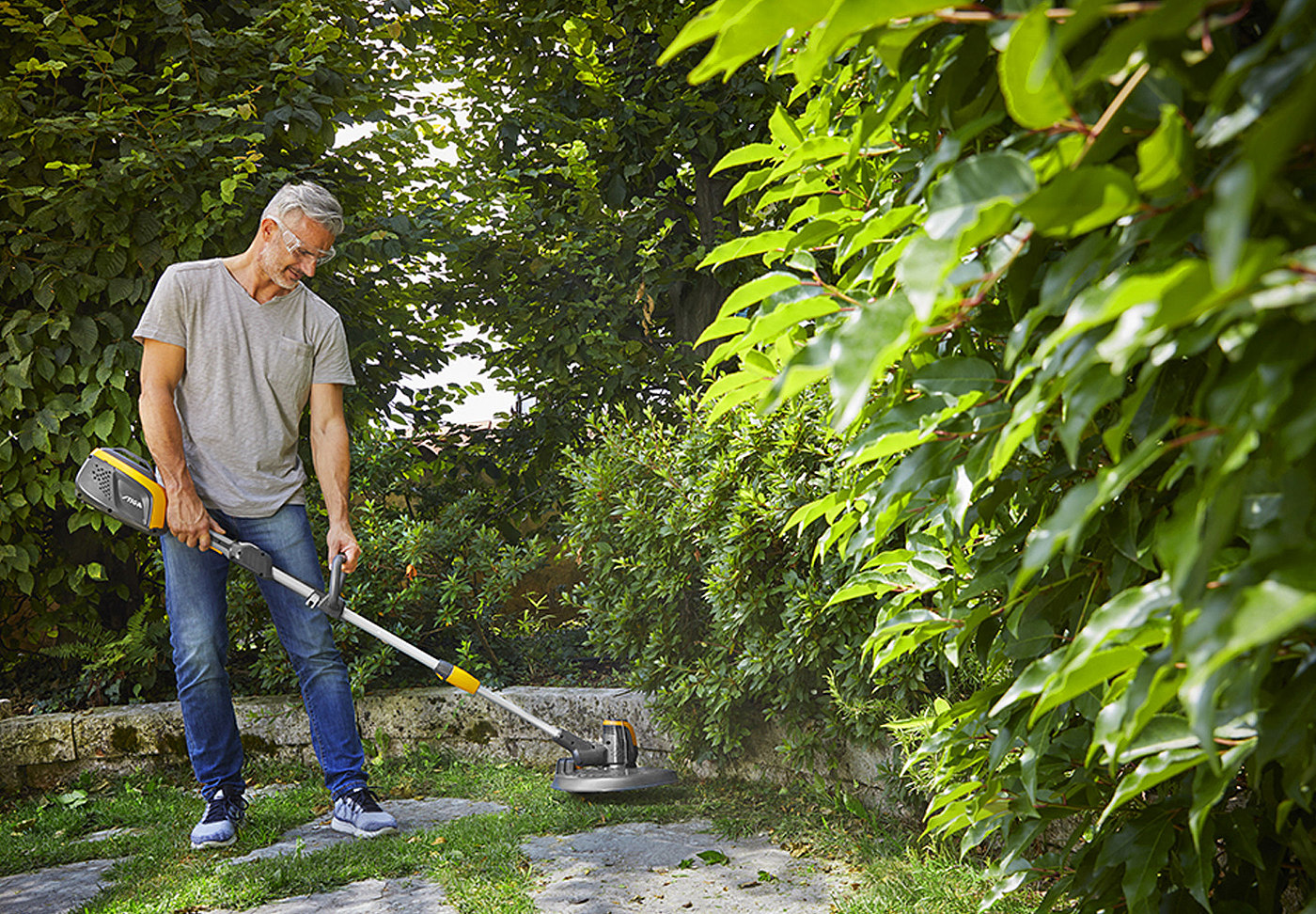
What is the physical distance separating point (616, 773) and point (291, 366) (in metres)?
1.93

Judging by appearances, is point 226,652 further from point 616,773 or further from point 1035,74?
point 1035,74

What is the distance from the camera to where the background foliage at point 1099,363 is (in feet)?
2.01

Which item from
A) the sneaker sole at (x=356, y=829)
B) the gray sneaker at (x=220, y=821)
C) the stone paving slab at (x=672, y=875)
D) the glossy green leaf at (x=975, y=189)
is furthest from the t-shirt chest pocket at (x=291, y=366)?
the glossy green leaf at (x=975, y=189)

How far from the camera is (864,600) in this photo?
2793 millimetres

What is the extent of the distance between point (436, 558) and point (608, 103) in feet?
8.30

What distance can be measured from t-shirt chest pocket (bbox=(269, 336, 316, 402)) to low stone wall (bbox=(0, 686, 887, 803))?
5.37 ft

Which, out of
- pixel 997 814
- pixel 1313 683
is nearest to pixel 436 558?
pixel 997 814

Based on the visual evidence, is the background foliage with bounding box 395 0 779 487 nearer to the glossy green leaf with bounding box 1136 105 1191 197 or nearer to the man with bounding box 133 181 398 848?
the man with bounding box 133 181 398 848

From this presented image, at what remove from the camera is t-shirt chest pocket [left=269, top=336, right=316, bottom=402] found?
3.49m

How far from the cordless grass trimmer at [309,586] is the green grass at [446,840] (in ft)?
0.40

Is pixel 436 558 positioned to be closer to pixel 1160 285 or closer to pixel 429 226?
pixel 429 226

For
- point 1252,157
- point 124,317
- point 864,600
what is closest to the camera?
point 1252,157

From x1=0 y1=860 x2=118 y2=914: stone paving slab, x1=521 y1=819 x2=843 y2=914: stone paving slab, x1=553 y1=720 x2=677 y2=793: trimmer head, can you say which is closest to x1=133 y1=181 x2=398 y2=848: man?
x1=0 y1=860 x2=118 y2=914: stone paving slab

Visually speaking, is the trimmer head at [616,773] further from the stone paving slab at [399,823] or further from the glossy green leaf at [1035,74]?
the glossy green leaf at [1035,74]
